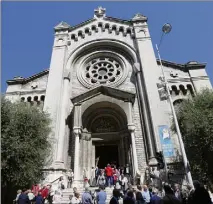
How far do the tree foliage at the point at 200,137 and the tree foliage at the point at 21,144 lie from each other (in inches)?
374

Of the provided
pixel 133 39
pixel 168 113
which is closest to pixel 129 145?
pixel 168 113

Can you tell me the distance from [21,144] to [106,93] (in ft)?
25.9

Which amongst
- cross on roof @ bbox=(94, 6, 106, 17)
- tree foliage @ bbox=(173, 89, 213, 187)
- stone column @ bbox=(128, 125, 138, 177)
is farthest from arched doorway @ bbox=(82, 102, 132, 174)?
cross on roof @ bbox=(94, 6, 106, 17)

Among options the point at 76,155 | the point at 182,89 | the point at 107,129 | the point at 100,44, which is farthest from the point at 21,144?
the point at 182,89

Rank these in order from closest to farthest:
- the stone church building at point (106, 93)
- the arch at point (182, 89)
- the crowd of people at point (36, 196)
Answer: the crowd of people at point (36, 196), the stone church building at point (106, 93), the arch at point (182, 89)

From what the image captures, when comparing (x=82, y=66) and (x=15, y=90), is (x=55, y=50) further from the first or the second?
(x=15, y=90)

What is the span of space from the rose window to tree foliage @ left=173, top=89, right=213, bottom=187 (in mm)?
8285

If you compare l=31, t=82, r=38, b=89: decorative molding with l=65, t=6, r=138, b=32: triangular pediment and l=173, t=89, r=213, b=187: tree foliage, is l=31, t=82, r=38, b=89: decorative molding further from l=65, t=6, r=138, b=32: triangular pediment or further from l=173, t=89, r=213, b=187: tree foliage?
l=173, t=89, r=213, b=187: tree foliage

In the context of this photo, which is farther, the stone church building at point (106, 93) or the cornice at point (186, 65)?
the cornice at point (186, 65)

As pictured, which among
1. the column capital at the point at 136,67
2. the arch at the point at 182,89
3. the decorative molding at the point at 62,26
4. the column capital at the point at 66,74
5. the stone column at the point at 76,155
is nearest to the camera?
the stone column at the point at 76,155

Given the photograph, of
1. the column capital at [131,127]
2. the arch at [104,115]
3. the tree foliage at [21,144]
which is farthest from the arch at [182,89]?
the tree foliage at [21,144]

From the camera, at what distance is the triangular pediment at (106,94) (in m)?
17.1

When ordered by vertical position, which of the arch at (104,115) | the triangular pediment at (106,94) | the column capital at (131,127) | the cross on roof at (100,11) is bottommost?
the column capital at (131,127)

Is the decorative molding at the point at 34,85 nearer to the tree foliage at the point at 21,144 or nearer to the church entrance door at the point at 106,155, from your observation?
the tree foliage at the point at 21,144
